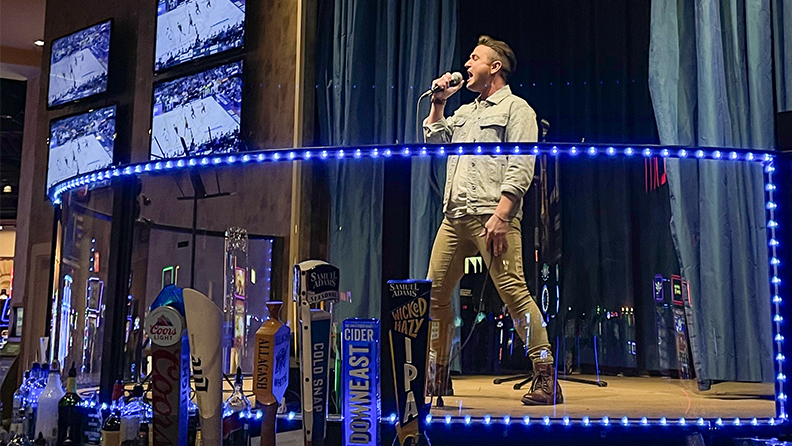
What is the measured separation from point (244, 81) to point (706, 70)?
248cm

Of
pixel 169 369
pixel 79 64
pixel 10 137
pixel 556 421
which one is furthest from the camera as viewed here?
pixel 10 137

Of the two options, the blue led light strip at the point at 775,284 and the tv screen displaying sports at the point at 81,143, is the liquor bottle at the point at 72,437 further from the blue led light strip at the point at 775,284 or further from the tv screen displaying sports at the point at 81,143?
the tv screen displaying sports at the point at 81,143

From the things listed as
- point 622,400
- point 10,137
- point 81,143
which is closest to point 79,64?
point 81,143

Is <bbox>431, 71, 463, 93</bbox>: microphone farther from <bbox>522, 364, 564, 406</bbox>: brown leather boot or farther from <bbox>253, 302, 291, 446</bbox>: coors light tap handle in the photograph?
<bbox>253, 302, 291, 446</bbox>: coors light tap handle

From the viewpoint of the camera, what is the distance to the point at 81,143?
5320mm

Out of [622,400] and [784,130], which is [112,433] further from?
[784,130]

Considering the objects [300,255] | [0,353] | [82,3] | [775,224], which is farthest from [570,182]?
[82,3]

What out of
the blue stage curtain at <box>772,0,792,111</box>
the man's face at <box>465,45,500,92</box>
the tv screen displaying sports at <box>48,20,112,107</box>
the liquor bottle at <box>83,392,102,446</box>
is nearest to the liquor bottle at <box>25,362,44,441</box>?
the liquor bottle at <box>83,392,102,446</box>

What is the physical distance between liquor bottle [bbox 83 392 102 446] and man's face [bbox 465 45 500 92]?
1.73 metres

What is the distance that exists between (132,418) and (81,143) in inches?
160

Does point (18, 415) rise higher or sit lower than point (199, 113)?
lower

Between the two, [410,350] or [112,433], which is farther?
[112,433]

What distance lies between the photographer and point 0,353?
15.3 feet

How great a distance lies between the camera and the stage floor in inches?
72.2
